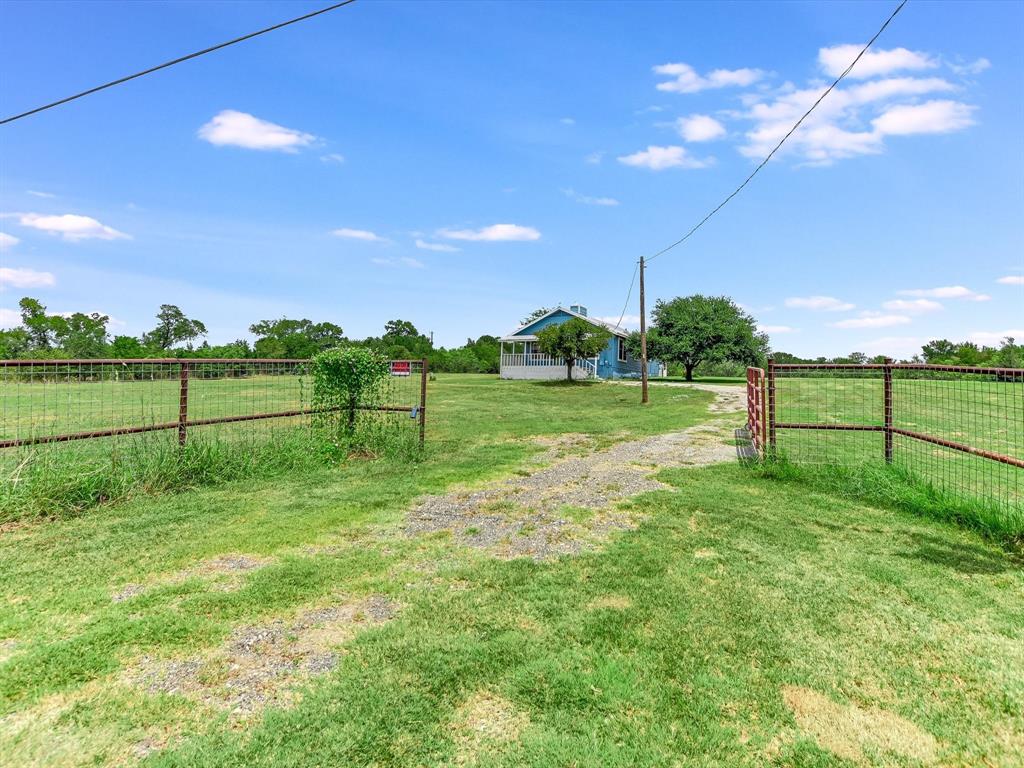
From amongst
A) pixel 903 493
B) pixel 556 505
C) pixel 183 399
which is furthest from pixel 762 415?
pixel 183 399

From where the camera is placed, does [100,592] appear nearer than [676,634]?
No

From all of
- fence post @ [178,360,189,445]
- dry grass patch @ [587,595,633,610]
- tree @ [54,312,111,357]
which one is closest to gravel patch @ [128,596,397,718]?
dry grass patch @ [587,595,633,610]

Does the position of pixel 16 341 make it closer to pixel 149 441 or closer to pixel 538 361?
pixel 538 361

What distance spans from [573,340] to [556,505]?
78.0 feet

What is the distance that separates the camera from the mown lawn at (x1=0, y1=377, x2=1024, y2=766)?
205cm

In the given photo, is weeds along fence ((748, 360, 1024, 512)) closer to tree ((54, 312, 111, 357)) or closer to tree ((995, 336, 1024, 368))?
tree ((995, 336, 1024, 368))

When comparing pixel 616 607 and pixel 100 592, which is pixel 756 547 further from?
pixel 100 592

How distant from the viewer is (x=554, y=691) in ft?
7.73

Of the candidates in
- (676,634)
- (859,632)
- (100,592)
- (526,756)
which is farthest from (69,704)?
(859,632)

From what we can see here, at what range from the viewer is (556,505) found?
5.57m

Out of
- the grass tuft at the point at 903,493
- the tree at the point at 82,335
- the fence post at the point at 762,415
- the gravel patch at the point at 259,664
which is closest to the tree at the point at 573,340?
the fence post at the point at 762,415

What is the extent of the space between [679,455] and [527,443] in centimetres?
291

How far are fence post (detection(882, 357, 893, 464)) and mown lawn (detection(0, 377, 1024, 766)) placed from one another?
1720mm

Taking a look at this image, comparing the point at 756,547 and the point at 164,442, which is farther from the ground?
the point at 164,442
